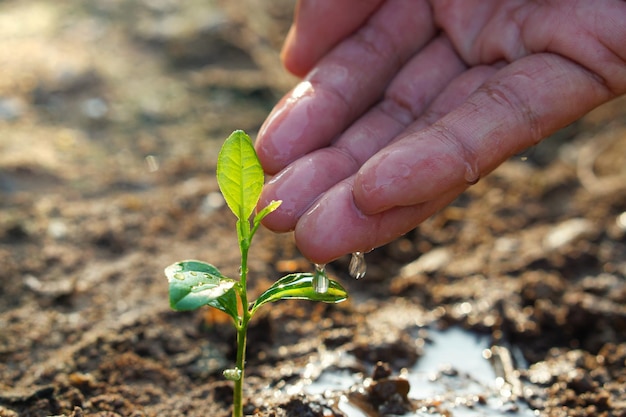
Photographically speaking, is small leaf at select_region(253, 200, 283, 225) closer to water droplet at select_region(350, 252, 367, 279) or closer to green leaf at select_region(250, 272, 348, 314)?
green leaf at select_region(250, 272, 348, 314)

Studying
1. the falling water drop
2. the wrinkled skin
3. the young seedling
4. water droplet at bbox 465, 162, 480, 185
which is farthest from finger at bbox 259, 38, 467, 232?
water droplet at bbox 465, 162, 480, 185

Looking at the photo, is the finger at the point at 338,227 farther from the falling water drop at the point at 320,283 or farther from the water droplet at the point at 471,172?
the water droplet at the point at 471,172

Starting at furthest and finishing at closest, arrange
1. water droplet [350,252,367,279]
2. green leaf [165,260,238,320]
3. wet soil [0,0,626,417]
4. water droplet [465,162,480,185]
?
wet soil [0,0,626,417], water droplet [350,252,367,279], water droplet [465,162,480,185], green leaf [165,260,238,320]

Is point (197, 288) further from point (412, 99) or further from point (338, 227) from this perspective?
point (412, 99)

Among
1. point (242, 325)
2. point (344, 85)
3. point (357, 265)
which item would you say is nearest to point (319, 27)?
point (344, 85)

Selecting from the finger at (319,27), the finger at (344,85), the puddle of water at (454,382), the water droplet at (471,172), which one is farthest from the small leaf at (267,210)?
the finger at (319,27)

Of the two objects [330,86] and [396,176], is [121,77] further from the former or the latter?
[396,176]
